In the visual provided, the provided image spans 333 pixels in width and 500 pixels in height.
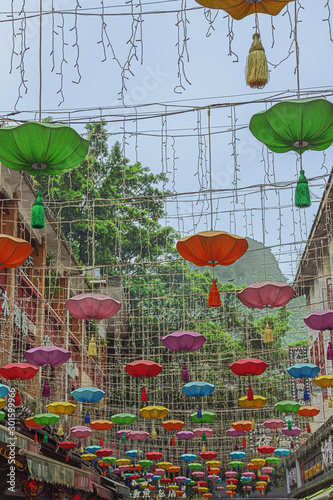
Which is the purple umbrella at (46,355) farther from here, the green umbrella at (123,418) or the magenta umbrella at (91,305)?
the green umbrella at (123,418)

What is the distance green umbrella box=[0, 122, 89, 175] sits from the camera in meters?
5.64

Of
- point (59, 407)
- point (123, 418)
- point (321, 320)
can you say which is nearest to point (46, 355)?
point (59, 407)

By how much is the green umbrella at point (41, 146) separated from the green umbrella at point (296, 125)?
1.45 meters

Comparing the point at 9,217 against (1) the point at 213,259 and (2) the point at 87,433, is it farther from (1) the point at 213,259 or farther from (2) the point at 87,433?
(1) the point at 213,259

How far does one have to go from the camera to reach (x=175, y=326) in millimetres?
23234

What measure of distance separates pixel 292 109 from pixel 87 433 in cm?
984

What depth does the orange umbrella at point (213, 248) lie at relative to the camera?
7.17 m

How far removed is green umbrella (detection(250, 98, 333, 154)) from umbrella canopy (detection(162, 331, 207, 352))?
13.8ft

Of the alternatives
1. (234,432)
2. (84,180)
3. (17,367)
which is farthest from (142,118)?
(84,180)

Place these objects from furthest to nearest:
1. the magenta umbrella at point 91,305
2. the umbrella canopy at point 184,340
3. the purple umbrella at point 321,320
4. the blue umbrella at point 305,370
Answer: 1. the blue umbrella at point 305,370
2. the umbrella canopy at point 184,340
3. the purple umbrella at point 321,320
4. the magenta umbrella at point 91,305

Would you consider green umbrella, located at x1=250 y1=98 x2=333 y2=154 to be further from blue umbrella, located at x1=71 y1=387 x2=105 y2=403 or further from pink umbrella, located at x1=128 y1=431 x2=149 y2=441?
pink umbrella, located at x1=128 y1=431 x2=149 y2=441

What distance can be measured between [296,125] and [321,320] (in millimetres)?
4056

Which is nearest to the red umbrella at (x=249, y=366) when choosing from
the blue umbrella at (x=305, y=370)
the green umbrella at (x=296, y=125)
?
the blue umbrella at (x=305, y=370)

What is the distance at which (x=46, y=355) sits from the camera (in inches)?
→ 375
